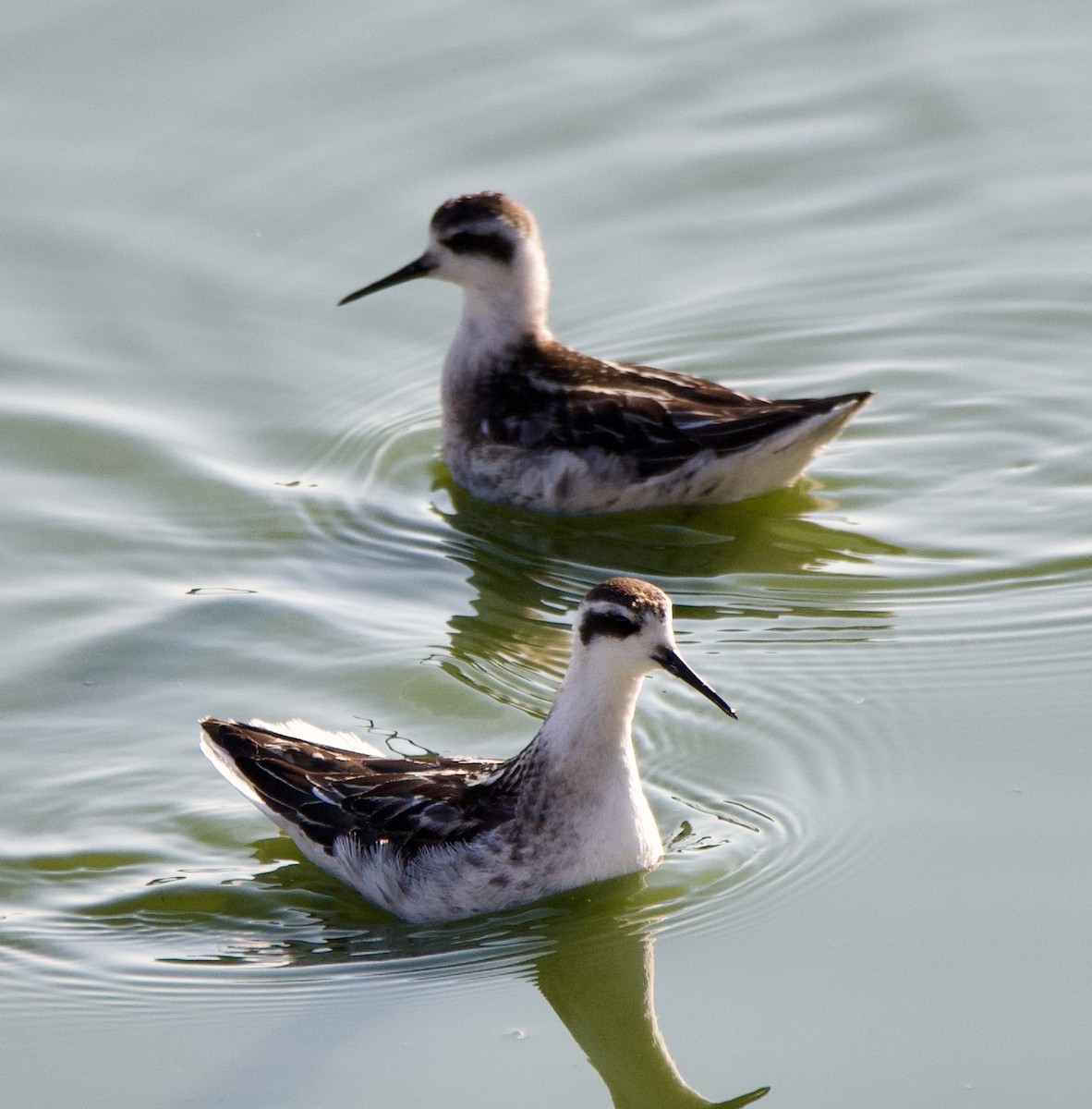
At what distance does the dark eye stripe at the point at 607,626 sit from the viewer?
848 cm

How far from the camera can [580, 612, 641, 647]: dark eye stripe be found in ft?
27.8

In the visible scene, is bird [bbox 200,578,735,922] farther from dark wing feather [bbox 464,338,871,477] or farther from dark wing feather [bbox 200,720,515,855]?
dark wing feather [bbox 464,338,871,477]

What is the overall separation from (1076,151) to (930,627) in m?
5.83

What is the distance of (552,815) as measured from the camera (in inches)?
337

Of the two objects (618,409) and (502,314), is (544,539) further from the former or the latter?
(502,314)

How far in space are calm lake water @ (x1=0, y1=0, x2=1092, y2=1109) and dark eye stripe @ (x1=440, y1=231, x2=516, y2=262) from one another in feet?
3.59

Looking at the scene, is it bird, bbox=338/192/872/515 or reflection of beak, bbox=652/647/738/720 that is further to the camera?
bird, bbox=338/192/872/515

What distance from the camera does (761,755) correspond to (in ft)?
31.1

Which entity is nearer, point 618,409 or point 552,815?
point 552,815

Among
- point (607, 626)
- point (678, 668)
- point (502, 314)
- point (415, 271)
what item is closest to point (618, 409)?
point (502, 314)

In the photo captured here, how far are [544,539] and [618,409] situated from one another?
2.88ft

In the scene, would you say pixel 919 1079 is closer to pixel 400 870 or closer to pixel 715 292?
pixel 400 870

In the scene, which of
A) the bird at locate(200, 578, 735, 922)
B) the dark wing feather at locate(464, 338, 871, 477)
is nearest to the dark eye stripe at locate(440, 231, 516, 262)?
the dark wing feather at locate(464, 338, 871, 477)

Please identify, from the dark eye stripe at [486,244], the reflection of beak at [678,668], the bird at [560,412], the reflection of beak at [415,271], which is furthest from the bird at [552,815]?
the reflection of beak at [415,271]
